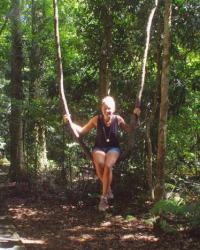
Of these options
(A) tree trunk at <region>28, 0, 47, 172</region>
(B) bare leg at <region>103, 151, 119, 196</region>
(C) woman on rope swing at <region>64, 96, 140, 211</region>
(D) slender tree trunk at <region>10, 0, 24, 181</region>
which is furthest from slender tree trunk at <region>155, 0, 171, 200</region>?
(D) slender tree trunk at <region>10, 0, 24, 181</region>

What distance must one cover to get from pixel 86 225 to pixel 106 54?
3973 millimetres

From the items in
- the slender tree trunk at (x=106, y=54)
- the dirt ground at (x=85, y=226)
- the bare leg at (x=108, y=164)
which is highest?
the slender tree trunk at (x=106, y=54)

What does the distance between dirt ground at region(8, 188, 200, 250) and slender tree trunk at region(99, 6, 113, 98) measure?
2.73 meters

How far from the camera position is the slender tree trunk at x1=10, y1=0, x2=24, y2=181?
45.9ft

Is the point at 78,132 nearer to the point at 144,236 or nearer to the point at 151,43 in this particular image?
the point at 144,236

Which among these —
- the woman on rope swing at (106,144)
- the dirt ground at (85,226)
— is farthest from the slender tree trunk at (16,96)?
the woman on rope swing at (106,144)

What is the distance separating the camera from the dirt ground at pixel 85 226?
8094 millimetres

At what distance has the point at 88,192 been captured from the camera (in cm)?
1152

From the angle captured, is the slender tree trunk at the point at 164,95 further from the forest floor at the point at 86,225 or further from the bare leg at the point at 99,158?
the bare leg at the point at 99,158

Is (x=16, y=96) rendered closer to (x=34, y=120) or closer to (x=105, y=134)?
(x=34, y=120)

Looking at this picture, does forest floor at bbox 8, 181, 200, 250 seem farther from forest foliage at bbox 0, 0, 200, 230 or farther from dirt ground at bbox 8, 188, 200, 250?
forest foliage at bbox 0, 0, 200, 230

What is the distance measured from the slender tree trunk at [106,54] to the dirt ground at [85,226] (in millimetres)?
2735

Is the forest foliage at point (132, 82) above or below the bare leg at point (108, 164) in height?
above

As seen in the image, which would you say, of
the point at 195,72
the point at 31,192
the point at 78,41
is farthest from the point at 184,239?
the point at 78,41
